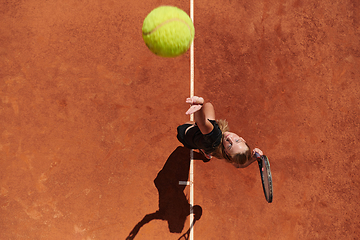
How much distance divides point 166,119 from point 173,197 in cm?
157

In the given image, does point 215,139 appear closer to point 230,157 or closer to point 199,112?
point 230,157

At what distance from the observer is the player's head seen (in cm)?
276

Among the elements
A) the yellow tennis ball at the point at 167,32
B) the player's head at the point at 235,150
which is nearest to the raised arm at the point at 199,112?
the player's head at the point at 235,150

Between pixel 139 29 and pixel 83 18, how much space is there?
4.05 feet

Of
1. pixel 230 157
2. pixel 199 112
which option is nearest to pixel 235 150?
pixel 230 157

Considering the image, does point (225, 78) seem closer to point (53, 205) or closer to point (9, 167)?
point (53, 205)

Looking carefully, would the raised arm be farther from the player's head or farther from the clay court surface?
the clay court surface

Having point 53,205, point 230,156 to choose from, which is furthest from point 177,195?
point 53,205

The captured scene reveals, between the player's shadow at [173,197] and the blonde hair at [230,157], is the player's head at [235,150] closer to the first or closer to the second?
the blonde hair at [230,157]

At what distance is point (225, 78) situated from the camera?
14.7 feet

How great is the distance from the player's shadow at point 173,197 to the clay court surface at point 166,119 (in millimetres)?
20

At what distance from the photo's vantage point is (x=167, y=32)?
2555 millimetres

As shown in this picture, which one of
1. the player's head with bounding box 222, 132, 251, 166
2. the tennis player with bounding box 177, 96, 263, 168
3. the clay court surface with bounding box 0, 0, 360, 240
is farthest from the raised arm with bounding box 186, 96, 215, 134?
the clay court surface with bounding box 0, 0, 360, 240

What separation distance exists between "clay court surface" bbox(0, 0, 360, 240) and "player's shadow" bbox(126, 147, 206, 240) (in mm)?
20
